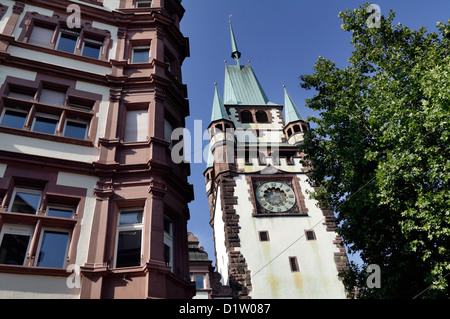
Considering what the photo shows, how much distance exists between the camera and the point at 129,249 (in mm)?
8789

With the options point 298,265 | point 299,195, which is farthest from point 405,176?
point 299,195

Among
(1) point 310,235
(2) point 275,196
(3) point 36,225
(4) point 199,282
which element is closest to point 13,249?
(3) point 36,225

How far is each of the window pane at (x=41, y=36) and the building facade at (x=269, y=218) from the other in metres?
14.0

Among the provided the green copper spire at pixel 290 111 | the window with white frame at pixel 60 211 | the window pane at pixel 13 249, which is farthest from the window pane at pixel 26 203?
the green copper spire at pixel 290 111

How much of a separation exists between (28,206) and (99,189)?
5.46 ft

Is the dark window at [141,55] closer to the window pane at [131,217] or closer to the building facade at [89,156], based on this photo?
the building facade at [89,156]

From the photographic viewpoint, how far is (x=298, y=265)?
83.4 feet

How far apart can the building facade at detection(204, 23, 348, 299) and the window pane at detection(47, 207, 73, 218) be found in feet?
49.5

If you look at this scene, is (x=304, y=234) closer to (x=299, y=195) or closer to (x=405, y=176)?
(x=299, y=195)

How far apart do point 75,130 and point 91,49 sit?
3.63 metres

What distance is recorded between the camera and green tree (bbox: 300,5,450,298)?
11609 mm

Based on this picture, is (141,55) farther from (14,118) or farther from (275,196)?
(275,196)

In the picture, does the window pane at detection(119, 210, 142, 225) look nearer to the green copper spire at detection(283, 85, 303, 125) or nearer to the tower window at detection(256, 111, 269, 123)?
the green copper spire at detection(283, 85, 303, 125)

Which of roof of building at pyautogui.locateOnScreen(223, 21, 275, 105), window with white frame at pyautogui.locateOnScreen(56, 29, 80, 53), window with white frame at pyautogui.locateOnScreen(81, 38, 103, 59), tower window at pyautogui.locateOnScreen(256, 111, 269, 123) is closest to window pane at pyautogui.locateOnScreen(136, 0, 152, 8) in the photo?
window with white frame at pyautogui.locateOnScreen(81, 38, 103, 59)
